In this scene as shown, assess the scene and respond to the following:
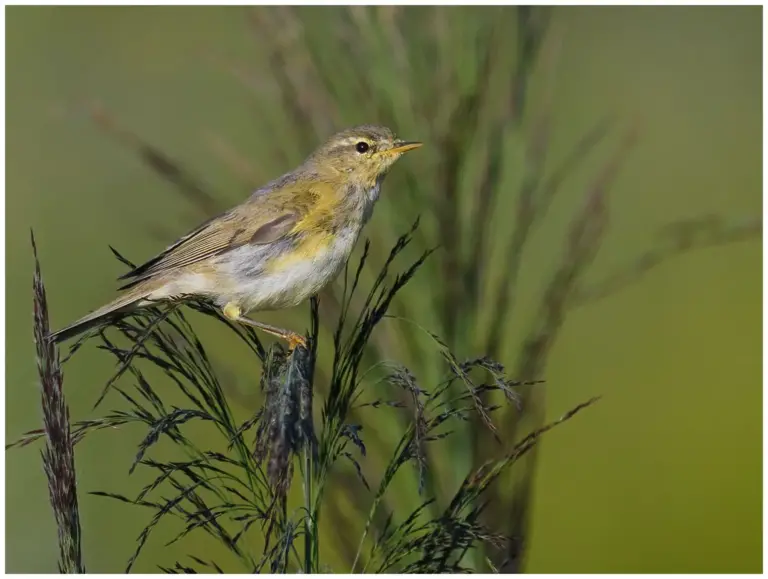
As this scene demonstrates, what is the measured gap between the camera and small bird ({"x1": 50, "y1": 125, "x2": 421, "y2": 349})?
8.09 feet

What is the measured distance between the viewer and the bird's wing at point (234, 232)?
2539 millimetres

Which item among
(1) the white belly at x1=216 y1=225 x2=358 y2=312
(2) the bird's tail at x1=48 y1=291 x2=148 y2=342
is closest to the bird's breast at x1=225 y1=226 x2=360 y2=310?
(1) the white belly at x1=216 y1=225 x2=358 y2=312

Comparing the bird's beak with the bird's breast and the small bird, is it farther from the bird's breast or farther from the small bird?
the bird's breast

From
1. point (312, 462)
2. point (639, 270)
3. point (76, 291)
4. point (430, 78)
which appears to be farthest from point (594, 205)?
point (76, 291)

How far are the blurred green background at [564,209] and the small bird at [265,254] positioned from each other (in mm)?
116

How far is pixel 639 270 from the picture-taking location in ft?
6.85

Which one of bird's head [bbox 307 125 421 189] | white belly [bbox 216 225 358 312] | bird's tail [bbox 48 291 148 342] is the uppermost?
bird's head [bbox 307 125 421 189]

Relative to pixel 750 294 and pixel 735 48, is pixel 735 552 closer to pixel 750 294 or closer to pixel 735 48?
pixel 750 294

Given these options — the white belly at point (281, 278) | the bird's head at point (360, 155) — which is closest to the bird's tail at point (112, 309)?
the white belly at point (281, 278)

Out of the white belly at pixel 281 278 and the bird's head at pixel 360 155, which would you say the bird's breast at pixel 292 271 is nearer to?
the white belly at pixel 281 278

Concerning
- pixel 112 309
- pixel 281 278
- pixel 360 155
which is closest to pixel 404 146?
pixel 360 155

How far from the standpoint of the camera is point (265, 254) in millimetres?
2551

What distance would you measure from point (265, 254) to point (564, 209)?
55.9 inches

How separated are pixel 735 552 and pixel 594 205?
124 centimetres
